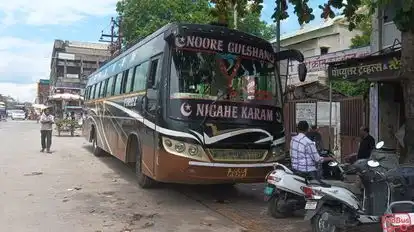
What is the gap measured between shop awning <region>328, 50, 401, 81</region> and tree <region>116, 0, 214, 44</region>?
17.3 m

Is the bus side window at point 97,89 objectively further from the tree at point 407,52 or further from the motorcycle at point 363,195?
the motorcycle at point 363,195

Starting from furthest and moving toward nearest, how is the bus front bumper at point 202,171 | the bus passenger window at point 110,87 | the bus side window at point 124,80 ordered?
the bus passenger window at point 110,87 < the bus side window at point 124,80 < the bus front bumper at point 202,171

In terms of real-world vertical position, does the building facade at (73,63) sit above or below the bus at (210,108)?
above

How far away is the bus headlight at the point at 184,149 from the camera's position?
8.29 m

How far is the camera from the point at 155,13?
28734 millimetres

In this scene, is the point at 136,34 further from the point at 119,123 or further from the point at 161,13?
the point at 119,123

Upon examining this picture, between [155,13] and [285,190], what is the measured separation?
74.1ft

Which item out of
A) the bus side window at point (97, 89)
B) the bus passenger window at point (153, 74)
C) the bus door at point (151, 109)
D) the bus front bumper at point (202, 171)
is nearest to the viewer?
the bus front bumper at point (202, 171)

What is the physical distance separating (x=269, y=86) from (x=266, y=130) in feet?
2.79

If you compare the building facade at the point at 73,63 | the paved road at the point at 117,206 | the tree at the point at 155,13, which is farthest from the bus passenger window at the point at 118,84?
the building facade at the point at 73,63

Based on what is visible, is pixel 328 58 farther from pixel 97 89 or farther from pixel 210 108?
pixel 210 108

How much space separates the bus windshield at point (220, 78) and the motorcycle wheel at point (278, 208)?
1867 mm

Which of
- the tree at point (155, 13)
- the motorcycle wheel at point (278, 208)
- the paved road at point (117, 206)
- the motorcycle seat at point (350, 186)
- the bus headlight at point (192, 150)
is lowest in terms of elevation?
the paved road at point (117, 206)

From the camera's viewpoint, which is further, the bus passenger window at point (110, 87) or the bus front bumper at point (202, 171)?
the bus passenger window at point (110, 87)
